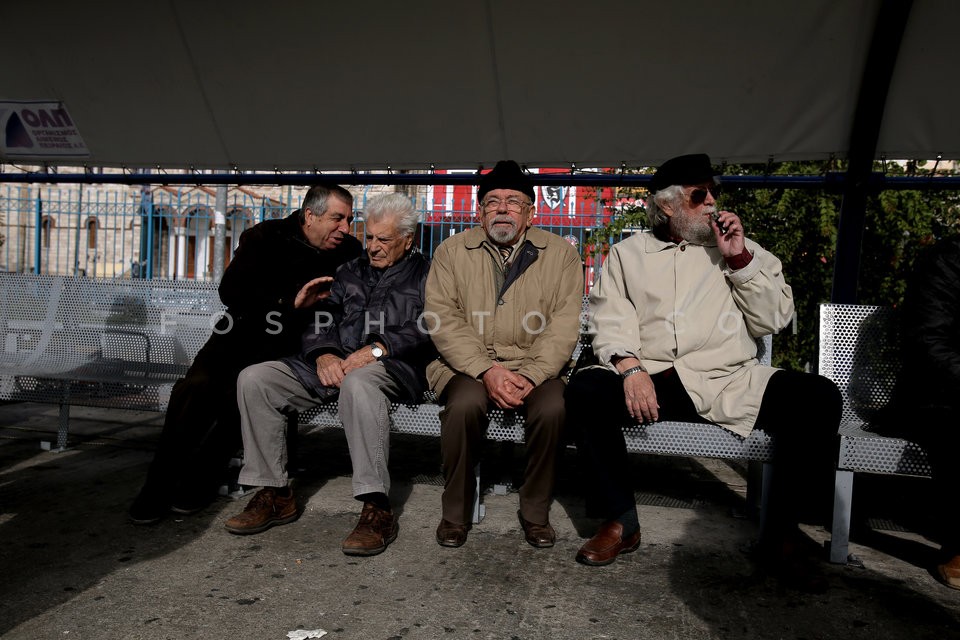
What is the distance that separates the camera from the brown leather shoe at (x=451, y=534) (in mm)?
3154

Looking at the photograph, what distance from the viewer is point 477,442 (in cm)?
327

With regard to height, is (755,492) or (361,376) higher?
(361,376)

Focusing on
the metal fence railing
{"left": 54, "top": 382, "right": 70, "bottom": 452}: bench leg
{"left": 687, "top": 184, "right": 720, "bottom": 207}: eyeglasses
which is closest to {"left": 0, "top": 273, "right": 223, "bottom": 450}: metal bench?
{"left": 54, "top": 382, "right": 70, "bottom": 452}: bench leg

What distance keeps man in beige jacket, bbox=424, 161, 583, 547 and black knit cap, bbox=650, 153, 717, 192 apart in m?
0.56

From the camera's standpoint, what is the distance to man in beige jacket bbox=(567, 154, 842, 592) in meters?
3.00

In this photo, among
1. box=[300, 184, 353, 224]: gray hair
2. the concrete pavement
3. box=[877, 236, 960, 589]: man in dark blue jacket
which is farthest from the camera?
box=[300, 184, 353, 224]: gray hair

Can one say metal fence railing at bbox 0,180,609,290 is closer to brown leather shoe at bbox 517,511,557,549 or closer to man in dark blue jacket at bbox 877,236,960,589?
brown leather shoe at bbox 517,511,557,549

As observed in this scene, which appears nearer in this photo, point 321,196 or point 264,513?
point 264,513

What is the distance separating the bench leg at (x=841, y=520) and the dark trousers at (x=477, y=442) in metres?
1.17

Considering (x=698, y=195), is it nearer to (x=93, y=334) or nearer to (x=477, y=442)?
(x=477, y=442)

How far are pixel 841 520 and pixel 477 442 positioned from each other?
1.55 m

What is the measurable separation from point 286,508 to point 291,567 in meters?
0.57

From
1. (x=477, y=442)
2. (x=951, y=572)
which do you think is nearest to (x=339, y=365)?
(x=477, y=442)

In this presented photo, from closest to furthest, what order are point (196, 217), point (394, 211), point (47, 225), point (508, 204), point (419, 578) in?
point (419, 578) → point (508, 204) → point (394, 211) → point (196, 217) → point (47, 225)
